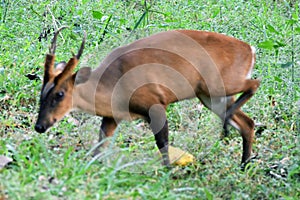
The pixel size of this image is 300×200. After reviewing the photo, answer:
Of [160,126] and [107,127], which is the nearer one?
[160,126]

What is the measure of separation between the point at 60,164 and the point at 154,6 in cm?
525

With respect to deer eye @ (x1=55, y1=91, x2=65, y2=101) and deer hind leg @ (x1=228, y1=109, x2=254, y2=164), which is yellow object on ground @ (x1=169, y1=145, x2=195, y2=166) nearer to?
deer hind leg @ (x1=228, y1=109, x2=254, y2=164)

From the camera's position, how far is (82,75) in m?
6.64

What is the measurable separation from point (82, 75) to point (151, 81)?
0.61 metres

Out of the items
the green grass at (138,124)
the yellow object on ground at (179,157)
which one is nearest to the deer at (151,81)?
the yellow object on ground at (179,157)

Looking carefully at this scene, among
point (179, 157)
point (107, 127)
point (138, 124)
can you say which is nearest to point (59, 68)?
point (107, 127)

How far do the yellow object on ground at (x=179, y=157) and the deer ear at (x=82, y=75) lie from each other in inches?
40.7

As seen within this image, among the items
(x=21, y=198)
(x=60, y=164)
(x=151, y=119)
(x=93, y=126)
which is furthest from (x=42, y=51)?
(x=21, y=198)

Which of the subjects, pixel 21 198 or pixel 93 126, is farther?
pixel 93 126

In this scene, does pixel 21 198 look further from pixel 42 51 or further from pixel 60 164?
pixel 42 51

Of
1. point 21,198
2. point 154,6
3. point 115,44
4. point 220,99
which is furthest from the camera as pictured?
point 154,6

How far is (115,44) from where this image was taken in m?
8.71

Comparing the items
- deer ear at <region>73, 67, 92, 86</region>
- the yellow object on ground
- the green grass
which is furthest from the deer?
the green grass

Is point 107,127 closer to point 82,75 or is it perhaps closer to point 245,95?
point 82,75
